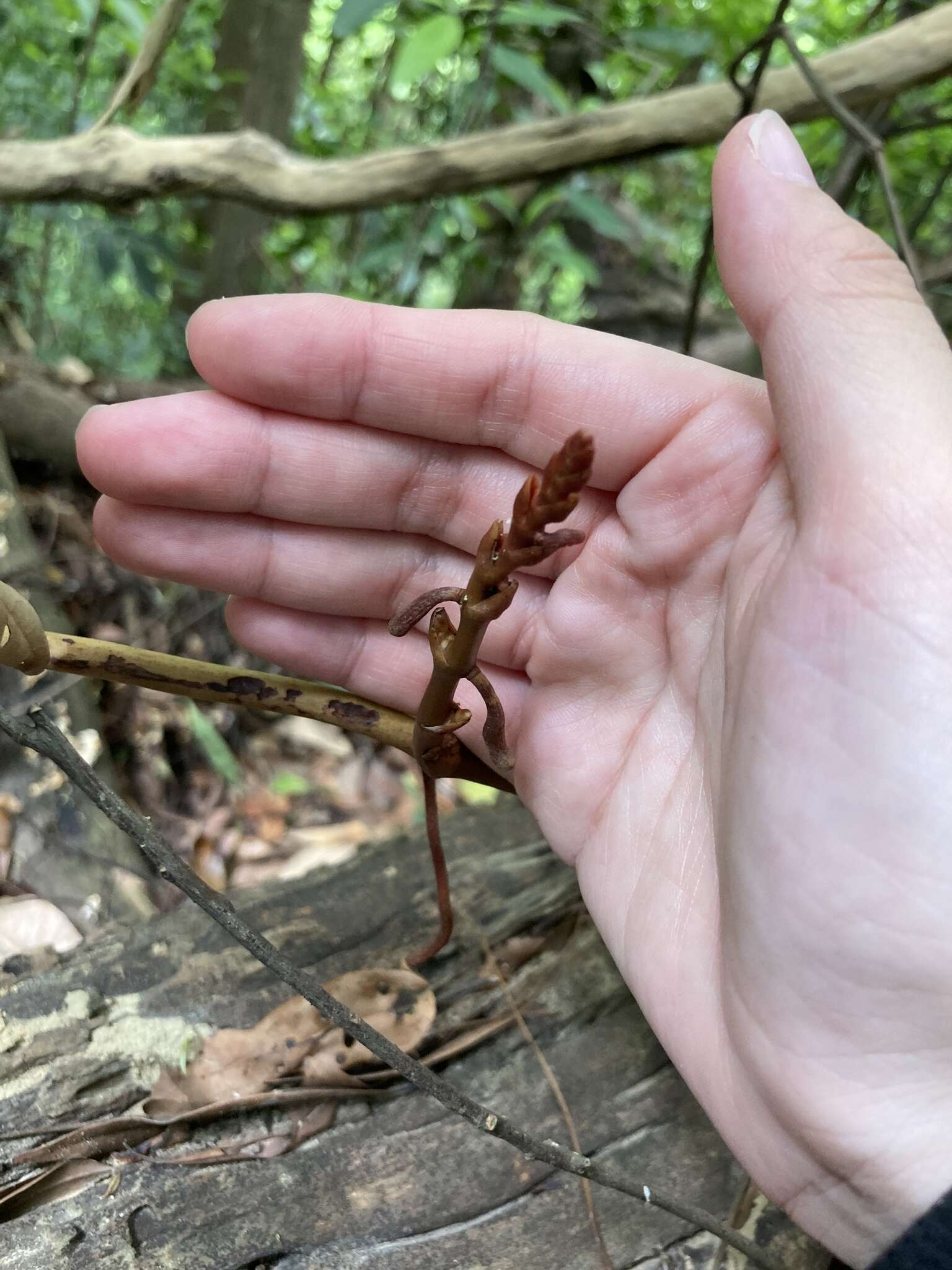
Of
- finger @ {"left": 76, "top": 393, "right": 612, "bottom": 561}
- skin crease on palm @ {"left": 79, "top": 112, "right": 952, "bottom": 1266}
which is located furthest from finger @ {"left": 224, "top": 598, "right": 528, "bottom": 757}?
finger @ {"left": 76, "top": 393, "right": 612, "bottom": 561}

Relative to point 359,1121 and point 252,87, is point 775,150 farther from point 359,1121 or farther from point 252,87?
point 252,87

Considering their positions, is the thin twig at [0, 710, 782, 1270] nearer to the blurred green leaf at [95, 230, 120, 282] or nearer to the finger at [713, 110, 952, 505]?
the finger at [713, 110, 952, 505]

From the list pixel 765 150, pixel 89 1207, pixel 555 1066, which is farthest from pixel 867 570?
pixel 89 1207

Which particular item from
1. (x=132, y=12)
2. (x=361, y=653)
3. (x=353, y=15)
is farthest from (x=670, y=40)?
(x=361, y=653)

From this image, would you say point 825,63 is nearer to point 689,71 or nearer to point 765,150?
point 765,150

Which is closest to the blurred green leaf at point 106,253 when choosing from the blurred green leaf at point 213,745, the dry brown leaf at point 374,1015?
the blurred green leaf at point 213,745
